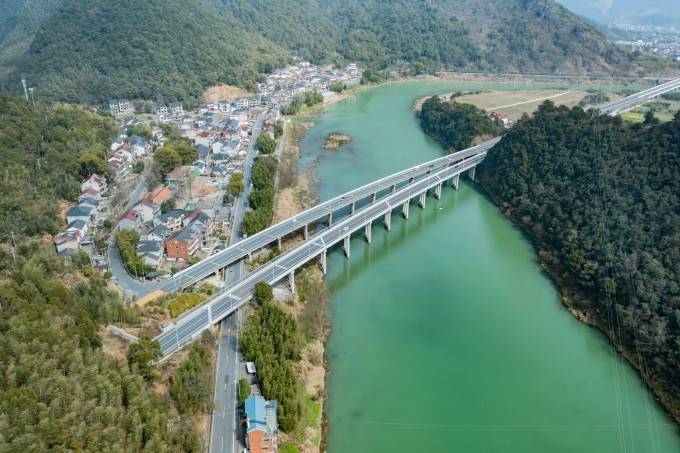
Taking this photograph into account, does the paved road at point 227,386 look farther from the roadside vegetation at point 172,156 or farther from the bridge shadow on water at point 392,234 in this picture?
the roadside vegetation at point 172,156

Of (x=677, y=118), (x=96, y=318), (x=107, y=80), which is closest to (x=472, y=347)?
(x=96, y=318)

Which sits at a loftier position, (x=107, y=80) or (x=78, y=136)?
(x=107, y=80)

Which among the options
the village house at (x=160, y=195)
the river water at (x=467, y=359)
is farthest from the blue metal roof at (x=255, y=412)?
the village house at (x=160, y=195)

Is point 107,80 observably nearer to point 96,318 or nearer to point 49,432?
point 96,318

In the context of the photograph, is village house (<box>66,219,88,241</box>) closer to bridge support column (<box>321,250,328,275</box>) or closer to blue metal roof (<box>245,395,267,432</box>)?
bridge support column (<box>321,250,328,275</box>)

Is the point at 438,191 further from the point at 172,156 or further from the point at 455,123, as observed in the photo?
the point at 172,156

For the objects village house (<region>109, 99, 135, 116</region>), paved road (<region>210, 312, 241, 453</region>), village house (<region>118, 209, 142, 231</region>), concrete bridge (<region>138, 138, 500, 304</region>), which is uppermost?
village house (<region>109, 99, 135, 116</region>)

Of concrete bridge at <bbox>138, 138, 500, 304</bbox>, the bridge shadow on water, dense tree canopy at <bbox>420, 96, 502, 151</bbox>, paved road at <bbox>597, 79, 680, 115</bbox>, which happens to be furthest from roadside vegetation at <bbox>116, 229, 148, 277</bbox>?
paved road at <bbox>597, 79, 680, 115</bbox>
